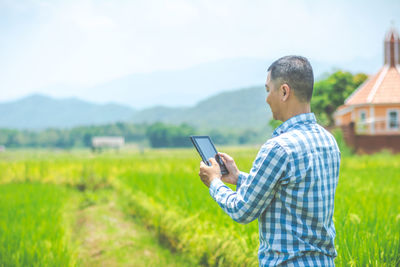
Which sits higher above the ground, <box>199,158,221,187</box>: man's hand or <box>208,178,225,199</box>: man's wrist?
<box>199,158,221,187</box>: man's hand

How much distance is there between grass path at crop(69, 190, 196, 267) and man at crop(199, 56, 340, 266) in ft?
11.0

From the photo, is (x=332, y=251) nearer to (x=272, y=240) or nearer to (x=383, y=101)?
(x=272, y=240)

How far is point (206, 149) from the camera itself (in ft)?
6.51

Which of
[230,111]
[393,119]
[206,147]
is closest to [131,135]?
[230,111]

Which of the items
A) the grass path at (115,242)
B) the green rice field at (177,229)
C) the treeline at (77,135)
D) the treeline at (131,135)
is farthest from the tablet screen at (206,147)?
the treeline at (77,135)

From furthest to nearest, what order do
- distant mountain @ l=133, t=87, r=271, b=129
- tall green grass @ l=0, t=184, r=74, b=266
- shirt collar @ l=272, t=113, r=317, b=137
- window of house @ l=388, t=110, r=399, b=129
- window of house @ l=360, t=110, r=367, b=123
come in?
1. distant mountain @ l=133, t=87, r=271, b=129
2. window of house @ l=360, t=110, r=367, b=123
3. window of house @ l=388, t=110, r=399, b=129
4. tall green grass @ l=0, t=184, r=74, b=266
5. shirt collar @ l=272, t=113, r=317, b=137

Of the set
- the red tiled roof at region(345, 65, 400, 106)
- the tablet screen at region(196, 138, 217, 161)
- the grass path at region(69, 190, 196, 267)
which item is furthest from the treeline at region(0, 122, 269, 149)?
the tablet screen at region(196, 138, 217, 161)

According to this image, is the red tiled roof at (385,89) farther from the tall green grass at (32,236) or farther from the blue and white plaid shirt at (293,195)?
the blue and white plaid shirt at (293,195)

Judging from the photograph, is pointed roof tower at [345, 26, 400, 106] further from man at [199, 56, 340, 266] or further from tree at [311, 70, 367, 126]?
man at [199, 56, 340, 266]

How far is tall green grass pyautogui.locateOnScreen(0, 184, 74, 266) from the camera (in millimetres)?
3570

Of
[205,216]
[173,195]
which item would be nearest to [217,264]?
[205,216]

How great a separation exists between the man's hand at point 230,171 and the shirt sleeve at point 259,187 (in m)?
0.29

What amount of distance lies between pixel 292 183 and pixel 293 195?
5cm

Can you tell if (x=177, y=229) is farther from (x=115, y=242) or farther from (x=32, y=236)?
(x=32, y=236)
